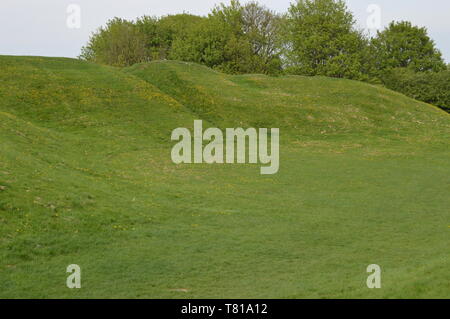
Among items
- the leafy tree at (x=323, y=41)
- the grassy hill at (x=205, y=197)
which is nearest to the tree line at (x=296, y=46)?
the leafy tree at (x=323, y=41)

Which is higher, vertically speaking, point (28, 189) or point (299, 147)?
point (299, 147)

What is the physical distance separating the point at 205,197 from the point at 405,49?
66.9m

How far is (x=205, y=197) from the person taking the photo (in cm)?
2044

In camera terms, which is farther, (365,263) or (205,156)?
(205,156)

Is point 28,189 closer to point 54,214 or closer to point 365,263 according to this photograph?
point 54,214

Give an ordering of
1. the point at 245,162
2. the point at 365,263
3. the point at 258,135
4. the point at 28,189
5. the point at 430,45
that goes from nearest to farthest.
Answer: the point at 365,263 < the point at 28,189 < the point at 245,162 < the point at 258,135 < the point at 430,45

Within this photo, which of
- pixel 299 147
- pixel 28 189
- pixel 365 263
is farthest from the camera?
pixel 299 147

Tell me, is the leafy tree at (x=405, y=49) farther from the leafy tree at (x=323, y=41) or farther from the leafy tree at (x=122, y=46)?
the leafy tree at (x=122, y=46)

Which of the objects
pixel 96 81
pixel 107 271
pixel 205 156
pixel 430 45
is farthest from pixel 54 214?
pixel 430 45

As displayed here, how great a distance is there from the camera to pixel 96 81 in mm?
43344

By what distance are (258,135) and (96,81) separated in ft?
54.7

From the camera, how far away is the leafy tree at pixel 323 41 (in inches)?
2672

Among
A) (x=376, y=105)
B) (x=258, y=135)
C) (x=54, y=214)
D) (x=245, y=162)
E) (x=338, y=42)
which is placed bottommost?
(x=54, y=214)

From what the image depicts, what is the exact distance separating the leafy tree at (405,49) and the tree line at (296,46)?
15 cm
